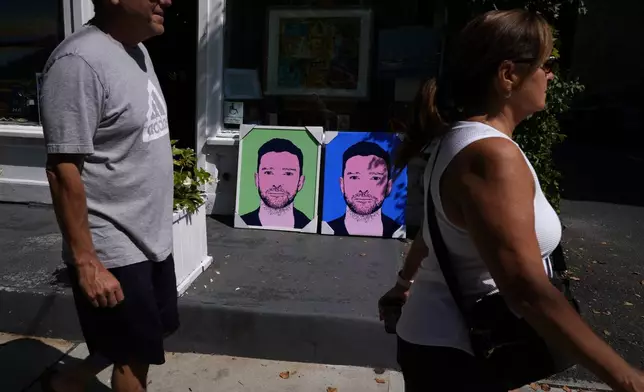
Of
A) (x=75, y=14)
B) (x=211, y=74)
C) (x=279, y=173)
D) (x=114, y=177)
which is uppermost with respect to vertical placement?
(x=75, y=14)

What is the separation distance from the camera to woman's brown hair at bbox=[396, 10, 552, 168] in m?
1.49

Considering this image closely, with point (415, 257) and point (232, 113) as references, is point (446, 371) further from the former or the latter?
point (232, 113)

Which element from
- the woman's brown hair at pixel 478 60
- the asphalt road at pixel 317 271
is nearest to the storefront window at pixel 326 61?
the asphalt road at pixel 317 271

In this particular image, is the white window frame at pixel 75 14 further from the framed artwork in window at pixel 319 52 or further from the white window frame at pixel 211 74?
the framed artwork in window at pixel 319 52

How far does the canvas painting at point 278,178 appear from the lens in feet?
16.7

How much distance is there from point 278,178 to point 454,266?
3571mm

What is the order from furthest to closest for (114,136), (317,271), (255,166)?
(255,166)
(317,271)
(114,136)

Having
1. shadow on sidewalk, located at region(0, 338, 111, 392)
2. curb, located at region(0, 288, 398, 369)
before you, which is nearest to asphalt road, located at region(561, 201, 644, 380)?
curb, located at region(0, 288, 398, 369)

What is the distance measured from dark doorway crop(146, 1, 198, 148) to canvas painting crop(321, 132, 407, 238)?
187 centimetres

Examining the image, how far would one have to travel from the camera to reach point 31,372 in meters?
3.38

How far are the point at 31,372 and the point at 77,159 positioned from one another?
189cm

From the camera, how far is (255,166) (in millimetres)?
5172

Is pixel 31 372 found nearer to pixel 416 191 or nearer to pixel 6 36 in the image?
pixel 416 191

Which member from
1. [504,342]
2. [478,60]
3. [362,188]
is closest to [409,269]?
[504,342]
